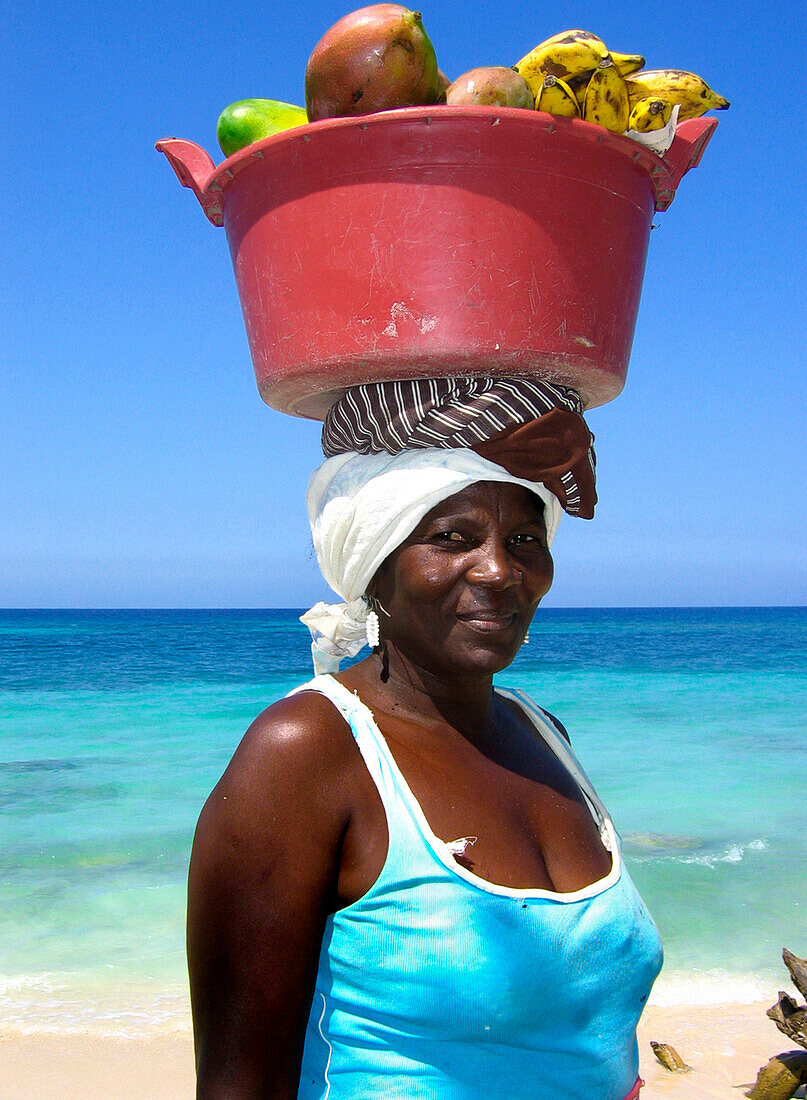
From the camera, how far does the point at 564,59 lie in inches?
56.6

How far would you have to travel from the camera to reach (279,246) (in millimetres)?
1488

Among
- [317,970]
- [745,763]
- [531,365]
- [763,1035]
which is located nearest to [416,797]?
[317,970]

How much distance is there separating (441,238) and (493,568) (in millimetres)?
525

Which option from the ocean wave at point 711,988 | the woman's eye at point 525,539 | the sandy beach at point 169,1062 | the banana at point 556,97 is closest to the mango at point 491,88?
the banana at point 556,97

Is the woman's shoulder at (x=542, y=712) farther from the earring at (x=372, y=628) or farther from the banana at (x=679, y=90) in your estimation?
the banana at (x=679, y=90)

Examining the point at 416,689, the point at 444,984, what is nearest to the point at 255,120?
the point at 416,689

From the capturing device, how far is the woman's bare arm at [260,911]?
126cm

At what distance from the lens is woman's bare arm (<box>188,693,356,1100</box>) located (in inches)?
49.6

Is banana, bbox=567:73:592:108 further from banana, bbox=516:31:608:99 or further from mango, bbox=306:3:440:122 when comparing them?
mango, bbox=306:3:440:122

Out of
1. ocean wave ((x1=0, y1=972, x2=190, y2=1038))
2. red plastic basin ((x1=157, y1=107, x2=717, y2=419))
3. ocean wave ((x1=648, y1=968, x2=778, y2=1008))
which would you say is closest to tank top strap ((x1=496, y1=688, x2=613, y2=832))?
red plastic basin ((x1=157, y1=107, x2=717, y2=419))

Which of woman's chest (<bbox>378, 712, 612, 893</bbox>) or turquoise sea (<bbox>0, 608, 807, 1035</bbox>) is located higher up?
woman's chest (<bbox>378, 712, 612, 893</bbox>)

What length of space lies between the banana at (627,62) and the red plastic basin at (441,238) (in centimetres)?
20

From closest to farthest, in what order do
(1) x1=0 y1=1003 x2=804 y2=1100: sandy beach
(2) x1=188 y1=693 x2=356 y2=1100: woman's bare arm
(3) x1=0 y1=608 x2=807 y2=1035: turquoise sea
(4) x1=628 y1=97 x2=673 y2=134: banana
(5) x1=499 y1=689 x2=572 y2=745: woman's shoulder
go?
(2) x1=188 y1=693 x2=356 y2=1100: woman's bare arm → (4) x1=628 y1=97 x2=673 y2=134: banana → (5) x1=499 y1=689 x2=572 y2=745: woman's shoulder → (1) x1=0 y1=1003 x2=804 y2=1100: sandy beach → (3) x1=0 y1=608 x2=807 y2=1035: turquoise sea

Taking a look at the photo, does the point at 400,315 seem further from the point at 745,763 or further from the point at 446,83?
→ the point at 745,763
